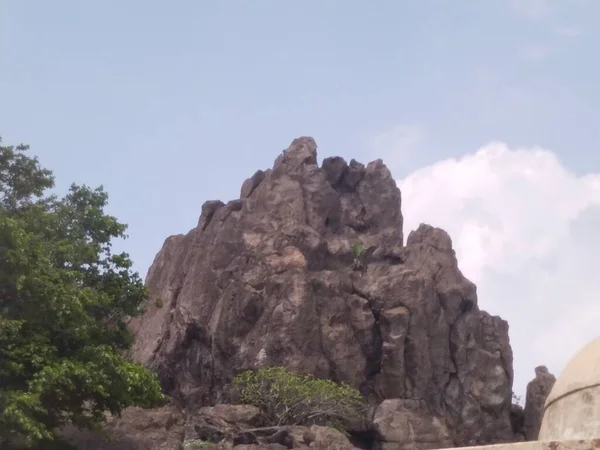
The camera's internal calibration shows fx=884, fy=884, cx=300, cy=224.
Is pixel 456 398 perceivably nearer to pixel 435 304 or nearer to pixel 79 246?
pixel 435 304

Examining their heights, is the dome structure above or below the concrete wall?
above

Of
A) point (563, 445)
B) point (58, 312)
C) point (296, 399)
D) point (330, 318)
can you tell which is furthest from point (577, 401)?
point (330, 318)

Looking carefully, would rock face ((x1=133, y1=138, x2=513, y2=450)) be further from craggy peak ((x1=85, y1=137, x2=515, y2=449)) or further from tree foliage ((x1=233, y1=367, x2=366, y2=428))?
tree foliage ((x1=233, y1=367, x2=366, y2=428))

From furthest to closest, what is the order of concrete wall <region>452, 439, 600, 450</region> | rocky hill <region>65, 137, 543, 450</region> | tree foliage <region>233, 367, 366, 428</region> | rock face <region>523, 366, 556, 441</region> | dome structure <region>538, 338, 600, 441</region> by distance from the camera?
rock face <region>523, 366, 556, 441</region> < rocky hill <region>65, 137, 543, 450</region> < tree foliage <region>233, 367, 366, 428</region> < dome structure <region>538, 338, 600, 441</region> < concrete wall <region>452, 439, 600, 450</region>

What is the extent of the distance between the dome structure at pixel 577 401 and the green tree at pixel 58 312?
12808mm

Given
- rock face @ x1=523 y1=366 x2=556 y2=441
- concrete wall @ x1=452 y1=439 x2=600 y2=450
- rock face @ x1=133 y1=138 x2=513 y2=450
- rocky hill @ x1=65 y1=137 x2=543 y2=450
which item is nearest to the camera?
concrete wall @ x1=452 y1=439 x2=600 y2=450

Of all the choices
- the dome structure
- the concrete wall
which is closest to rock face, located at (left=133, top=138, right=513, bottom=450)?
A: the dome structure

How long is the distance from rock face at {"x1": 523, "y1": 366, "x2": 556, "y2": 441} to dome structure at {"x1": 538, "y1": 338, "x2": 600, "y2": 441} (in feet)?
119

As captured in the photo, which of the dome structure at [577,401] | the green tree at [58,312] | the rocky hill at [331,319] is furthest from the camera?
the rocky hill at [331,319]

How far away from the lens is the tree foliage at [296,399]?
124 ft

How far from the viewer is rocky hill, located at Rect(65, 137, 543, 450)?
140 ft

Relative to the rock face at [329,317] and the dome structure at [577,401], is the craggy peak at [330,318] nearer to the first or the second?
the rock face at [329,317]

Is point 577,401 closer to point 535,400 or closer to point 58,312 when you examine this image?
point 58,312

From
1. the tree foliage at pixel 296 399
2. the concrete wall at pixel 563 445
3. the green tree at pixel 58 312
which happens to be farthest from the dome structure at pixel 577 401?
the tree foliage at pixel 296 399
